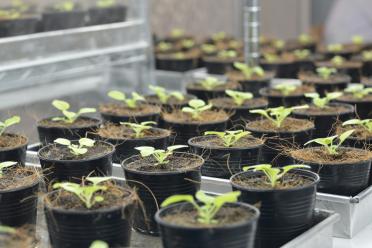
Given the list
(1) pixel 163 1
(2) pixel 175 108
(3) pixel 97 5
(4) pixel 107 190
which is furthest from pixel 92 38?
(1) pixel 163 1

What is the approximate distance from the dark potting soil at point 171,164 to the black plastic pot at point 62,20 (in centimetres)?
134

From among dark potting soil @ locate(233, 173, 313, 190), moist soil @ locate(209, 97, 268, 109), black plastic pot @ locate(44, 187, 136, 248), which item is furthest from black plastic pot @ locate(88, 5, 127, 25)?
black plastic pot @ locate(44, 187, 136, 248)

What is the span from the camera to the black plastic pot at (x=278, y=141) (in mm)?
2365

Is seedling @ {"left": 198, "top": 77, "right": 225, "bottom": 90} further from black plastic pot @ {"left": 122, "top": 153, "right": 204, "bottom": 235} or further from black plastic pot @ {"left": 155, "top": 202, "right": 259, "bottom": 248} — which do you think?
black plastic pot @ {"left": 155, "top": 202, "right": 259, "bottom": 248}

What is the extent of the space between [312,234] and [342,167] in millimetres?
325

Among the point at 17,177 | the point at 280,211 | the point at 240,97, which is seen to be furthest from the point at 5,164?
the point at 240,97

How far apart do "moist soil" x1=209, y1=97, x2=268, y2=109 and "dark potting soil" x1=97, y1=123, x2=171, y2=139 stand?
0.46 m

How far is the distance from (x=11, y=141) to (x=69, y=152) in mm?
287

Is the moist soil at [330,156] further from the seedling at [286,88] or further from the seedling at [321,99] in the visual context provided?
the seedling at [286,88]

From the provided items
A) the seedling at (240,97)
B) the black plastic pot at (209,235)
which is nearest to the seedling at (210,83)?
the seedling at (240,97)

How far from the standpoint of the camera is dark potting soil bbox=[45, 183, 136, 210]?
1.67 metres

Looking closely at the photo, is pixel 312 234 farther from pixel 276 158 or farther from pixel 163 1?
pixel 163 1

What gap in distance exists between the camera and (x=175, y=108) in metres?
2.86

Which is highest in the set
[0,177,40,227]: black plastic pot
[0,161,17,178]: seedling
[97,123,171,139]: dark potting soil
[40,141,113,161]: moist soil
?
[0,161,17,178]: seedling
